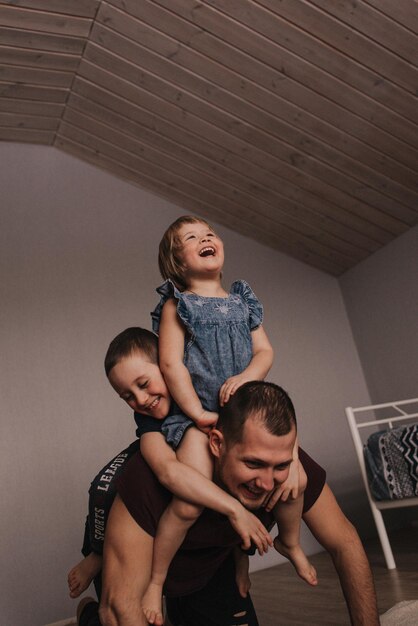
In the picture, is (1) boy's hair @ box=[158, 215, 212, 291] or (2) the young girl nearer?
(2) the young girl

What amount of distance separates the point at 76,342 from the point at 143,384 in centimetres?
239

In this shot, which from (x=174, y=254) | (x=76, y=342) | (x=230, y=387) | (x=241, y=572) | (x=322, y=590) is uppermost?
(x=76, y=342)

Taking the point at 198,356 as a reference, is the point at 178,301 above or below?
above

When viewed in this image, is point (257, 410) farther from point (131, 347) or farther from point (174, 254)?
point (174, 254)

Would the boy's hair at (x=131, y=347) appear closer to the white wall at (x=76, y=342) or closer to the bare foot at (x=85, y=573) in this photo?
the bare foot at (x=85, y=573)

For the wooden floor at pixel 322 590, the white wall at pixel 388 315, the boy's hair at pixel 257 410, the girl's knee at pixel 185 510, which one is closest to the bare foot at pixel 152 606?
the girl's knee at pixel 185 510

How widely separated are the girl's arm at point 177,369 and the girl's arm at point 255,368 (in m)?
0.06

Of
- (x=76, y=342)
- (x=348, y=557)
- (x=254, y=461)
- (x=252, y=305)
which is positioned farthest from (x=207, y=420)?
(x=76, y=342)

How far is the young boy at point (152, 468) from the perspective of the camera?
4.42ft

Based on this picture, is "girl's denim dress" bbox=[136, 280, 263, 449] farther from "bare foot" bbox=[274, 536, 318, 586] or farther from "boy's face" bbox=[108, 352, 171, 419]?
"bare foot" bbox=[274, 536, 318, 586]

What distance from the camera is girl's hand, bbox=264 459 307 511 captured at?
143cm

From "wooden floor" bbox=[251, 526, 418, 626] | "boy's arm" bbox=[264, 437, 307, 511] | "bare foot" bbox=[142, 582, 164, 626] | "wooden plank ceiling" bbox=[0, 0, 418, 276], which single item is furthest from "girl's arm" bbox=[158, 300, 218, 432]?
"wooden plank ceiling" bbox=[0, 0, 418, 276]

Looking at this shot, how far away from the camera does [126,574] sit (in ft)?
4.66

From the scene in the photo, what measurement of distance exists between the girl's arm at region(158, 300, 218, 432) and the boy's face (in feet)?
0.12
